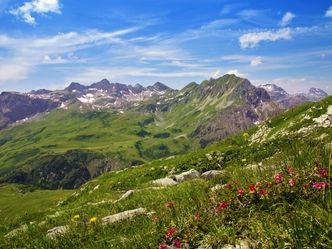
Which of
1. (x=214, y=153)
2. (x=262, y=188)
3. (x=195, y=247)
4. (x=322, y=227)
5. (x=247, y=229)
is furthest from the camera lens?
(x=214, y=153)

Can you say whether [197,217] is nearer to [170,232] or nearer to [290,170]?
[170,232]

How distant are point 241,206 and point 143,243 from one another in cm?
208

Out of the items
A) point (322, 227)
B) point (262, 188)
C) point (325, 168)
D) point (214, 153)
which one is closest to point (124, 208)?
point (262, 188)

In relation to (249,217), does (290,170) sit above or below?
above

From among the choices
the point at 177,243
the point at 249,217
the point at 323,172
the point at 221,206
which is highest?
the point at 323,172

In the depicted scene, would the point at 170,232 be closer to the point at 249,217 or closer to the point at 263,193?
the point at 249,217

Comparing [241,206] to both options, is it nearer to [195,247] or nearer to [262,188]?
[262,188]

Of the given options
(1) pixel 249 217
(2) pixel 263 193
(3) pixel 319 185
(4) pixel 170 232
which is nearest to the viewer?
(3) pixel 319 185

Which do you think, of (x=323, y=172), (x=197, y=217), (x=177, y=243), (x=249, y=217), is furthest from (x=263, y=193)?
(x=177, y=243)

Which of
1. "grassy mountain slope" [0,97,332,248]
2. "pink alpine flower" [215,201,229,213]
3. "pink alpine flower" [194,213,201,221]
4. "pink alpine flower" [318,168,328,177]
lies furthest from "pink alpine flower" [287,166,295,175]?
"pink alpine flower" [194,213,201,221]

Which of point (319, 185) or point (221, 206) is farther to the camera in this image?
point (221, 206)

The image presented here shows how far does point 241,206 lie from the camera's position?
25.1 ft

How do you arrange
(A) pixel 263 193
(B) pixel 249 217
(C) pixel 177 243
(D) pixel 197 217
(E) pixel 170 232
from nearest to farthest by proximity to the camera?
(B) pixel 249 217 < (C) pixel 177 243 < (A) pixel 263 193 < (E) pixel 170 232 < (D) pixel 197 217

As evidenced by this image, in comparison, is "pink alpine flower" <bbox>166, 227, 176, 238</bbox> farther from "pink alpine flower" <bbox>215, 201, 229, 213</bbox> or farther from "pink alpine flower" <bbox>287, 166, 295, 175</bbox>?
"pink alpine flower" <bbox>287, 166, 295, 175</bbox>
